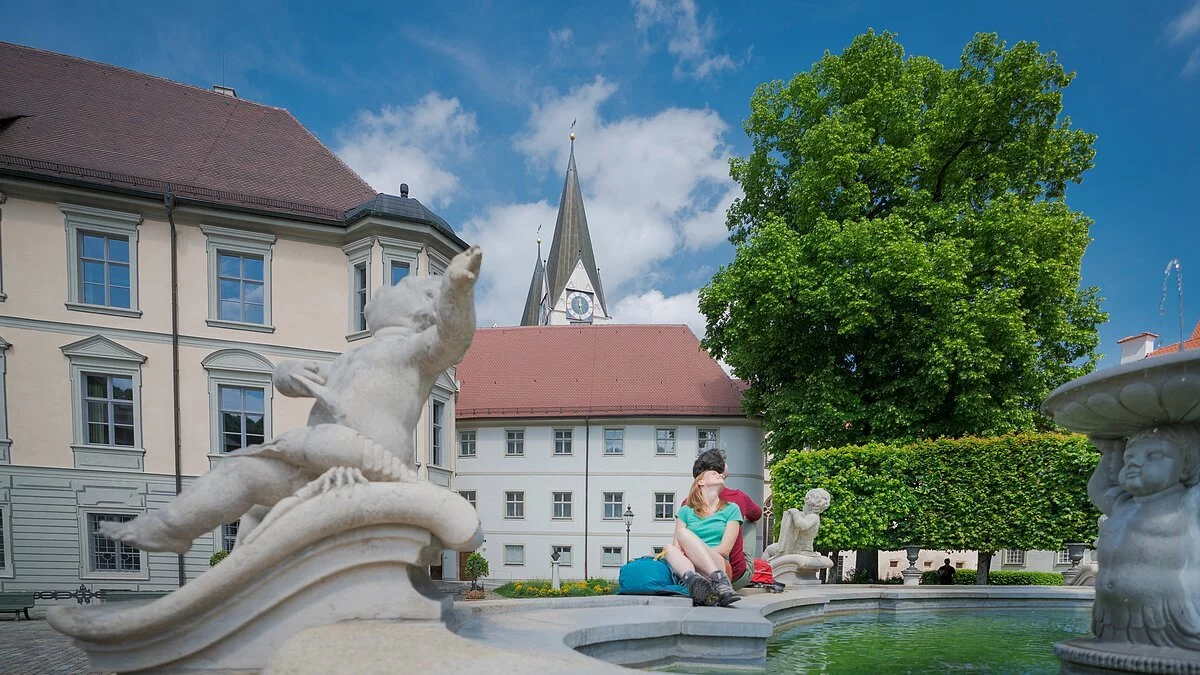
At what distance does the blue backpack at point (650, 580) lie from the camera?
498cm

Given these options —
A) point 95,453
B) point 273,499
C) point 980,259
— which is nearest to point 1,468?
point 95,453

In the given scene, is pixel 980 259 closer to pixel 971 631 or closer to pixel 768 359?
pixel 768 359

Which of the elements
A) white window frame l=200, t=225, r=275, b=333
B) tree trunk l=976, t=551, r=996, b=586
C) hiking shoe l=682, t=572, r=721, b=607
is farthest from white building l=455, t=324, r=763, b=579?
hiking shoe l=682, t=572, r=721, b=607

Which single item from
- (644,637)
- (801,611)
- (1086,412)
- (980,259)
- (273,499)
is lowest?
(801,611)

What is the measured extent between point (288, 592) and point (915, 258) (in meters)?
15.1

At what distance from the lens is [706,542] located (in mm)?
5242

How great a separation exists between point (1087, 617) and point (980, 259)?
10219 mm

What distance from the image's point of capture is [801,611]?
21.0ft

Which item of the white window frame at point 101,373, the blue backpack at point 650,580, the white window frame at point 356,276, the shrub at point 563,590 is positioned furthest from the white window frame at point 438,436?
the blue backpack at point 650,580

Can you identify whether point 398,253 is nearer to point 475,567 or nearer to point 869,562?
point 475,567

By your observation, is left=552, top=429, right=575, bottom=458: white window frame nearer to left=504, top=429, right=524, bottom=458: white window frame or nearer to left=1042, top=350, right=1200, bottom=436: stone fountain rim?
left=504, top=429, right=524, bottom=458: white window frame

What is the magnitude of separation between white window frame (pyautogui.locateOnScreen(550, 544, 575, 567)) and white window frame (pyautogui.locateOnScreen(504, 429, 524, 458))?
437cm

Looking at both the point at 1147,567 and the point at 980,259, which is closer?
the point at 1147,567

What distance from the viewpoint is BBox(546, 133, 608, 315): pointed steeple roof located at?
66125 millimetres
